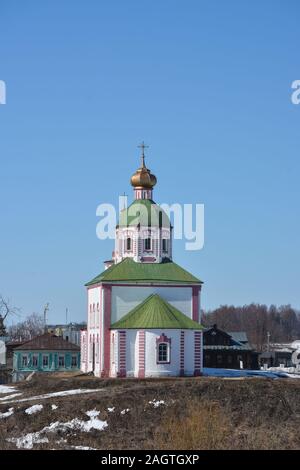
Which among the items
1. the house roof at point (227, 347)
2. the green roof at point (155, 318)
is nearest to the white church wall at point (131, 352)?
the green roof at point (155, 318)

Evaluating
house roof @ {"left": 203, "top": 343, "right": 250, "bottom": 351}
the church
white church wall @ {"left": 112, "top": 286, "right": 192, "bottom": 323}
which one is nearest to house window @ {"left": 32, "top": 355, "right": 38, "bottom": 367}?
the church

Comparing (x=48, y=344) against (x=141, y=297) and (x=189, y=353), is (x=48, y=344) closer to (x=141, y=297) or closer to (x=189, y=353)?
(x=141, y=297)

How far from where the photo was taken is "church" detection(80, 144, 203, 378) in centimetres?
4831

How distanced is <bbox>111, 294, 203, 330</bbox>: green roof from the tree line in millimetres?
69207

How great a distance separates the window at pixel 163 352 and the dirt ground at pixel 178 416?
17.3ft

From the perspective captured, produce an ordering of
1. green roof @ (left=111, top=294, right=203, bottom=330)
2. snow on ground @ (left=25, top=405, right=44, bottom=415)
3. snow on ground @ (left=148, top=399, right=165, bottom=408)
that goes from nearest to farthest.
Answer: snow on ground @ (left=25, top=405, right=44, bottom=415) → snow on ground @ (left=148, top=399, right=165, bottom=408) → green roof @ (left=111, top=294, right=203, bottom=330)

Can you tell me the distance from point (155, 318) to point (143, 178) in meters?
9.40

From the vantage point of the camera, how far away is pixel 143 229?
53.4m

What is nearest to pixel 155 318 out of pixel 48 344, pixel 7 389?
pixel 7 389

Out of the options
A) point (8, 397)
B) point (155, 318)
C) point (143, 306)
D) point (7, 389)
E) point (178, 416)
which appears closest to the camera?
point (178, 416)

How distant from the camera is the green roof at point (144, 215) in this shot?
53562 mm

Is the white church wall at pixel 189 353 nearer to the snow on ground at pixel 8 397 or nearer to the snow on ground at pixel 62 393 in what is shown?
the snow on ground at pixel 62 393

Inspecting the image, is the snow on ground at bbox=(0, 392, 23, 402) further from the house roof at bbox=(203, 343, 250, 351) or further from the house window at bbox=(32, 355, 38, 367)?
the house roof at bbox=(203, 343, 250, 351)

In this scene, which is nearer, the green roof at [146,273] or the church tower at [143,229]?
the green roof at [146,273]
